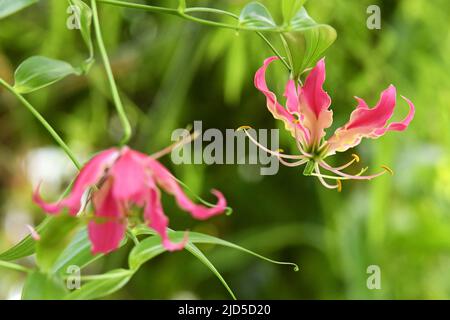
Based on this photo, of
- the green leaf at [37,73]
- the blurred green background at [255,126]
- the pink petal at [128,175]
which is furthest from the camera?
the blurred green background at [255,126]

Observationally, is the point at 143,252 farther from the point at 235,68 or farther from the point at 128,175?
the point at 235,68

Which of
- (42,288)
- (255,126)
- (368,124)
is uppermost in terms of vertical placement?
(255,126)

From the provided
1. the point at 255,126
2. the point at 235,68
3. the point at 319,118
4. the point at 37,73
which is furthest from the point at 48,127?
the point at 255,126

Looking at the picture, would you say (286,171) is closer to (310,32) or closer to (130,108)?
(130,108)

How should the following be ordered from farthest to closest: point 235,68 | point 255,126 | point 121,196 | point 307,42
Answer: point 255,126
point 235,68
point 307,42
point 121,196

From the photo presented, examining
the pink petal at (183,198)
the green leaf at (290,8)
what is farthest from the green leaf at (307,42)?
the pink petal at (183,198)

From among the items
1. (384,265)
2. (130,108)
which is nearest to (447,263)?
(384,265)

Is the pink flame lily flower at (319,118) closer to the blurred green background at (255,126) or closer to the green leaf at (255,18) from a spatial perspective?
the green leaf at (255,18)
